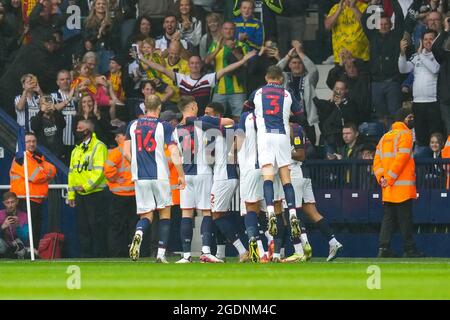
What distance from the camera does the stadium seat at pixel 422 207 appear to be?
22.2 metres

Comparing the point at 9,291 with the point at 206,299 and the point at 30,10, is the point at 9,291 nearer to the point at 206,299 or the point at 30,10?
the point at 206,299

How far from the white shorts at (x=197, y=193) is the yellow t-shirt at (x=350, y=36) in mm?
5980

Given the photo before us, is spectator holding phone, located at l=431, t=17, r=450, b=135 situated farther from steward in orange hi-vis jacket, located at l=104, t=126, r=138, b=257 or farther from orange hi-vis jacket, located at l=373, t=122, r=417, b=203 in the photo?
steward in orange hi-vis jacket, located at l=104, t=126, r=138, b=257

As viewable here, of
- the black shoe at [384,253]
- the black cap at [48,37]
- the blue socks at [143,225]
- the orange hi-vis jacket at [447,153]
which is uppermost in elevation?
the black cap at [48,37]

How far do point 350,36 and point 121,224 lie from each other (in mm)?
5528

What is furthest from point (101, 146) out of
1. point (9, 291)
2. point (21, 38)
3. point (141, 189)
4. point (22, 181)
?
point (9, 291)

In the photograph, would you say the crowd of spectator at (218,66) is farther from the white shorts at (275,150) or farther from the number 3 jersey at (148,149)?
the white shorts at (275,150)

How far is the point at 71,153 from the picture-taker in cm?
2486

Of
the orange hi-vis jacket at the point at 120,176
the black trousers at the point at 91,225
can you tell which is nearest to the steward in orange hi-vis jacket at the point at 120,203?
the orange hi-vis jacket at the point at 120,176

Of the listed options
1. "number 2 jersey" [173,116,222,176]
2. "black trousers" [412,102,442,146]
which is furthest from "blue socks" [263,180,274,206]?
"black trousers" [412,102,442,146]

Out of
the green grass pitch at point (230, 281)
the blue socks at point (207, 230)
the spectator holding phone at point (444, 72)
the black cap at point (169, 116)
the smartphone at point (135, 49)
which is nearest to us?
the green grass pitch at point (230, 281)

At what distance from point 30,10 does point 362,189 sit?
803 cm

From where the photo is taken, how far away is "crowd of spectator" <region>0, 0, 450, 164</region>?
24281 mm

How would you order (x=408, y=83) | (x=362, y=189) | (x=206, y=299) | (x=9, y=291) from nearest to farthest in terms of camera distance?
(x=206, y=299) → (x=9, y=291) → (x=362, y=189) → (x=408, y=83)
